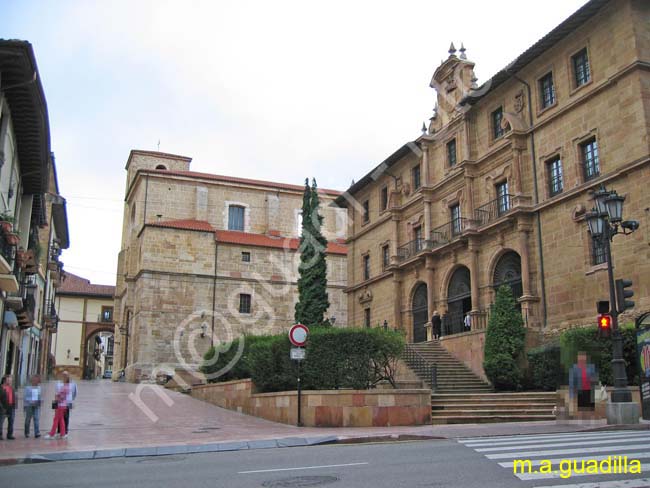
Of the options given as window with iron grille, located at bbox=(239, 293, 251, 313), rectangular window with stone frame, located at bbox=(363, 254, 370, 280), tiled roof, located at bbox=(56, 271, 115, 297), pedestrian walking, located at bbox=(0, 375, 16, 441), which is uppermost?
tiled roof, located at bbox=(56, 271, 115, 297)

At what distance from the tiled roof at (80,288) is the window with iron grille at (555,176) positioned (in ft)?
183

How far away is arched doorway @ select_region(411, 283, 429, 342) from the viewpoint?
32031mm

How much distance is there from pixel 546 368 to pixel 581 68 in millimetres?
11186

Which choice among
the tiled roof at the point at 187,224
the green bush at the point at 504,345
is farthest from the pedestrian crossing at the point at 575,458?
the tiled roof at the point at 187,224

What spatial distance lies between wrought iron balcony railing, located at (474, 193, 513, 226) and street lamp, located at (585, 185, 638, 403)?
33.6 feet

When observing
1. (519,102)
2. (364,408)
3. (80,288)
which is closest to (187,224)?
(80,288)

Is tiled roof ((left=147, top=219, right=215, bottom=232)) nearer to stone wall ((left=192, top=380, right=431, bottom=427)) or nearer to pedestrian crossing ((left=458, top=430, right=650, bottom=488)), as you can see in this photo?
stone wall ((left=192, top=380, right=431, bottom=427))


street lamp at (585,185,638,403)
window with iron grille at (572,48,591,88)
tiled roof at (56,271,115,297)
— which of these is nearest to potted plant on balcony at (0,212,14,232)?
street lamp at (585,185,638,403)

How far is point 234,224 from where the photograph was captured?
5338 cm

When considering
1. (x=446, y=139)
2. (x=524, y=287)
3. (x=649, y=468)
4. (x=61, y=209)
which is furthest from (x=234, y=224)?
(x=649, y=468)

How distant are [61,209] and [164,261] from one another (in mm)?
7918

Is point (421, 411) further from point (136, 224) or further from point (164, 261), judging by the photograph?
point (136, 224)

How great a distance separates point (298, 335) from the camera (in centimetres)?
1702

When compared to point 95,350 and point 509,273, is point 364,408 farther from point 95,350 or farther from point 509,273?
point 95,350
